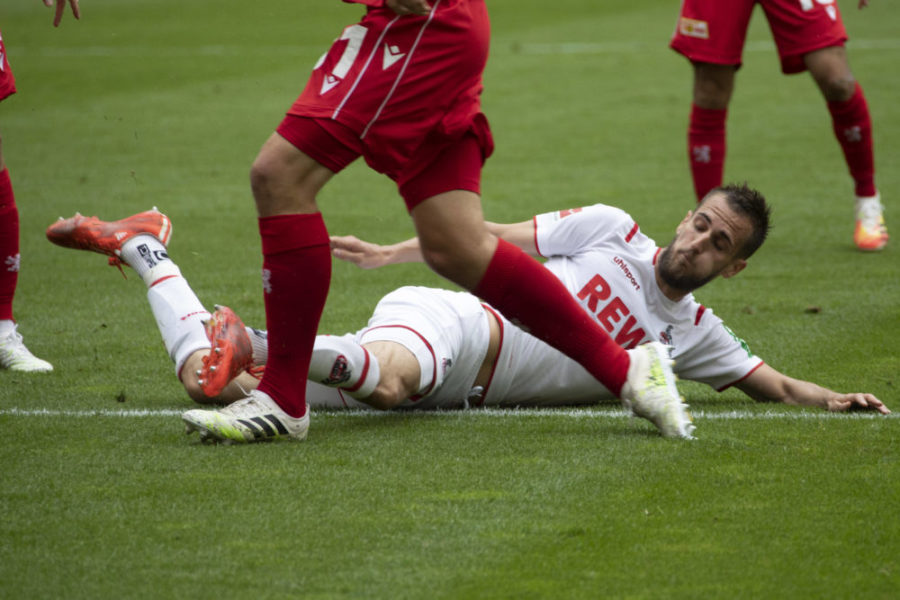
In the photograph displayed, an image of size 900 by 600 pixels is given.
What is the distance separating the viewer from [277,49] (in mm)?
17828

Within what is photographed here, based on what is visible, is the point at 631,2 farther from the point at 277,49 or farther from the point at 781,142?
the point at 781,142

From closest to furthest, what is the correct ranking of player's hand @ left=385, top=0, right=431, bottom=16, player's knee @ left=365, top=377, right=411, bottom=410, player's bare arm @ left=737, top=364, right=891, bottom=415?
player's hand @ left=385, top=0, right=431, bottom=16
player's knee @ left=365, top=377, right=411, bottom=410
player's bare arm @ left=737, top=364, right=891, bottom=415

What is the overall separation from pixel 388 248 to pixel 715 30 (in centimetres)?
300

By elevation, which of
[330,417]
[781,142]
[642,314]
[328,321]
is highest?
[642,314]

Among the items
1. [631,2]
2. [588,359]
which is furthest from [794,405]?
[631,2]

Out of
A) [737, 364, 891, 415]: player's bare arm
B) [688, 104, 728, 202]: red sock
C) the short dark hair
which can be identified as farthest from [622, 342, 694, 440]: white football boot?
[688, 104, 728, 202]: red sock

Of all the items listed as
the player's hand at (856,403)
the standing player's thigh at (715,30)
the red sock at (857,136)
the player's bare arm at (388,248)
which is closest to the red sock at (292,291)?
the player's bare arm at (388,248)

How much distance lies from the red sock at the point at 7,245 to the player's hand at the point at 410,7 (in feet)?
7.07

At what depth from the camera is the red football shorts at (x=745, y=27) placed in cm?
642

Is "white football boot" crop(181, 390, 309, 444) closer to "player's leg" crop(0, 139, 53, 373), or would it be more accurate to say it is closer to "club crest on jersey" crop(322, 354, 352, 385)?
"club crest on jersey" crop(322, 354, 352, 385)

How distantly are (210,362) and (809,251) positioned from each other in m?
4.28

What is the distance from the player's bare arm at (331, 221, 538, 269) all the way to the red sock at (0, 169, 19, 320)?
138 cm

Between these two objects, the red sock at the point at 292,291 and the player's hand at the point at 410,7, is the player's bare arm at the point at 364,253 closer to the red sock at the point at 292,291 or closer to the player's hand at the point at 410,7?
the red sock at the point at 292,291

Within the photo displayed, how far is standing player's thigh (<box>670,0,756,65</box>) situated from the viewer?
6.49 m
